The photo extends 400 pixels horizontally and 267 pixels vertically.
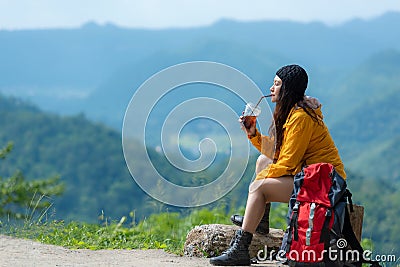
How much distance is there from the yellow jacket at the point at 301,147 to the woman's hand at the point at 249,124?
0.29 metres

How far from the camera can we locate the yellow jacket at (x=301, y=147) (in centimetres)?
429

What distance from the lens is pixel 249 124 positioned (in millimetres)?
4656

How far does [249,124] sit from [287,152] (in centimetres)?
45

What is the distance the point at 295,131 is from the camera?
14.1ft

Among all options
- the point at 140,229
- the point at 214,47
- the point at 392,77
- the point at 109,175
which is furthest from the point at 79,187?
the point at 214,47

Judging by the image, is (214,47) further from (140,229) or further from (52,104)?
(140,229)

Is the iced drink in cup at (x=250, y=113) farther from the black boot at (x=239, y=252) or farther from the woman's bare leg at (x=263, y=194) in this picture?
the black boot at (x=239, y=252)

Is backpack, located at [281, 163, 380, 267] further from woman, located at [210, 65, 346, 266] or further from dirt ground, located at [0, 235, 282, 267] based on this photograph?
dirt ground, located at [0, 235, 282, 267]

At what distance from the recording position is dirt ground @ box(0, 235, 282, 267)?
457 centimetres

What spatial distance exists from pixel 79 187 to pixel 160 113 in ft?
203

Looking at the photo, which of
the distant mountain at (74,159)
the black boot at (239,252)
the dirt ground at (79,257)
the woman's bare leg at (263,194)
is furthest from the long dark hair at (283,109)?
the distant mountain at (74,159)

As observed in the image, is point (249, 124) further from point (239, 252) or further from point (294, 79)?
point (239, 252)

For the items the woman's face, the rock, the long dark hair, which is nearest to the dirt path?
the rock

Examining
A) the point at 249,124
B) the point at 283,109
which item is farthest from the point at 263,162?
the point at 283,109
